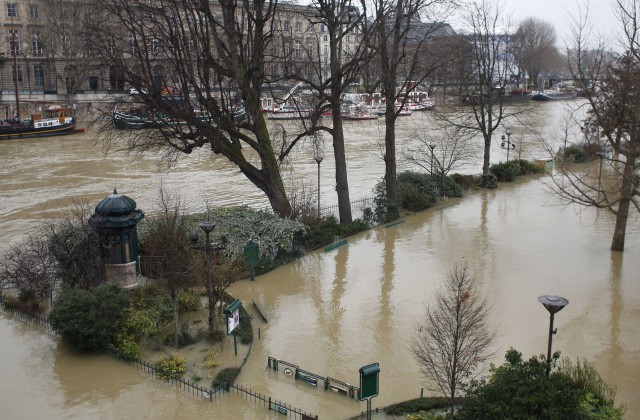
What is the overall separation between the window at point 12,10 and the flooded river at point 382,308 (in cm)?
4528

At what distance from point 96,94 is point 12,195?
42.5m

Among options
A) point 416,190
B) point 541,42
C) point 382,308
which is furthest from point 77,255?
point 541,42

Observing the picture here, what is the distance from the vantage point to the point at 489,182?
3403cm

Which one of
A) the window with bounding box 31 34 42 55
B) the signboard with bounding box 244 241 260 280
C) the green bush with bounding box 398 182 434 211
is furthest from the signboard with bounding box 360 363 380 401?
the window with bounding box 31 34 42 55

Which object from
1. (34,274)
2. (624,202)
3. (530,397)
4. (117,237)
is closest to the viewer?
(530,397)

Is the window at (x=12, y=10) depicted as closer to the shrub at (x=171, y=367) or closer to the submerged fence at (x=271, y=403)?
the shrub at (x=171, y=367)

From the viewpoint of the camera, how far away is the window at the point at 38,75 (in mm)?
73562

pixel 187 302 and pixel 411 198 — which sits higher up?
pixel 411 198

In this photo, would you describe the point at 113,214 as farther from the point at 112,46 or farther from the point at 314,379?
the point at 112,46

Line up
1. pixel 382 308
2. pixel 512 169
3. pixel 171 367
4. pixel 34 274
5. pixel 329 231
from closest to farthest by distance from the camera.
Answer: pixel 171 367
pixel 382 308
pixel 34 274
pixel 329 231
pixel 512 169

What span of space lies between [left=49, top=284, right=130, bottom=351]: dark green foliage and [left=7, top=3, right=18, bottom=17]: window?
6530 centimetres

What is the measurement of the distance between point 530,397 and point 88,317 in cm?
938

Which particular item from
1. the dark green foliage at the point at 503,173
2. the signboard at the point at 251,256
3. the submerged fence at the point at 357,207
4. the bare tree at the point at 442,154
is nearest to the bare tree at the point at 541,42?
A: the bare tree at the point at 442,154

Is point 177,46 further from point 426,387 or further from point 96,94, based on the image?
point 96,94
